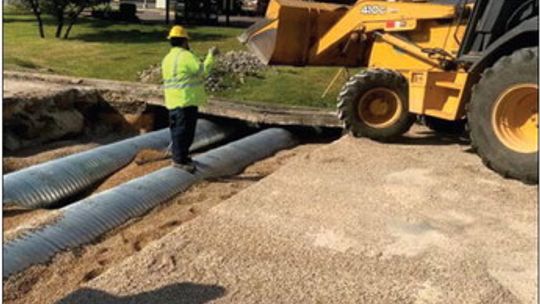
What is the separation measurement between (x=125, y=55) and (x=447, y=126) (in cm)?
1301

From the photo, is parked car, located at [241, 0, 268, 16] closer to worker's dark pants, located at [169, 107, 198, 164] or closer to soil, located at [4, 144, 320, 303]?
soil, located at [4, 144, 320, 303]

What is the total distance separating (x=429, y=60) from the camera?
8.76 meters

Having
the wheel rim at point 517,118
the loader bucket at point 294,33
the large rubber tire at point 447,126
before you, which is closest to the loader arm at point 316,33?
the loader bucket at point 294,33

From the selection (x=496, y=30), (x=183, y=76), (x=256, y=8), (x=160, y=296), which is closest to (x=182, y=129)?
(x=183, y=76)

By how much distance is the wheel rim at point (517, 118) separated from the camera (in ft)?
23.6

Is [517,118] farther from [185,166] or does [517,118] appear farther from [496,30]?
[185,166]

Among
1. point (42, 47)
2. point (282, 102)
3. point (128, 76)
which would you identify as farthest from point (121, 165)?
point (42, 47)

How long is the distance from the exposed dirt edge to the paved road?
3.94m

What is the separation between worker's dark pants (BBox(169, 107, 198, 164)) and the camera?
325 inches

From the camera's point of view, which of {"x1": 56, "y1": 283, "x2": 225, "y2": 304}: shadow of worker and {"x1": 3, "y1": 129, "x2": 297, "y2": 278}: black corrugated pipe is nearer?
{"x1": 56, "y1": 283, "x2": 225, "y2": 304}: shadow of worker

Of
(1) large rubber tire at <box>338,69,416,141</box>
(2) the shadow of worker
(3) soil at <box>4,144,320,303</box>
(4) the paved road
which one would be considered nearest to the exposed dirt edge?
(1) large rubber tire at <box>338,69,416,141</box>

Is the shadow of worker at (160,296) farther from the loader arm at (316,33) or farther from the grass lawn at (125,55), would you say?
the grass lawn at (125,55)

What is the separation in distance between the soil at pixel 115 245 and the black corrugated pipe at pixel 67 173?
0.74 ft

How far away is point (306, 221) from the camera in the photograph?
6.06 metres
